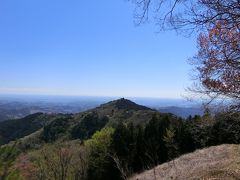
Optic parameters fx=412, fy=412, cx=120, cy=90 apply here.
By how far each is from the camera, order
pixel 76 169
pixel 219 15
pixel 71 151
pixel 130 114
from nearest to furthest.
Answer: pixel 219 15 < pixel 71 151 < pixel 76 169 < pixel 130 114

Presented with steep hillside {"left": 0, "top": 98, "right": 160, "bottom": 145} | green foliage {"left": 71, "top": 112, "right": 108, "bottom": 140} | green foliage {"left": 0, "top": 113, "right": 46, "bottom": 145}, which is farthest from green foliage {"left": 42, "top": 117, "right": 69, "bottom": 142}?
green foliage {"left": 0, "top": 113, "right": 46, "bottom": 145}

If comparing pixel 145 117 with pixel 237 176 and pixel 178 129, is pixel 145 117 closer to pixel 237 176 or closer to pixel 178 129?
pixel 178 129

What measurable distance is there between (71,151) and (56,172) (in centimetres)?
603

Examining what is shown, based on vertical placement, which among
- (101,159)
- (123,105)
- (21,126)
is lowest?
→ (21,126)

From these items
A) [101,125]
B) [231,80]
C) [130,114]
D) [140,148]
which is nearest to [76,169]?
[140,148]

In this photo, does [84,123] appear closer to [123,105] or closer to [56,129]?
[56,129]

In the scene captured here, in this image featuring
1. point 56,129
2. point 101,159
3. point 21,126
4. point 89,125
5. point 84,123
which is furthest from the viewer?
point 21,126

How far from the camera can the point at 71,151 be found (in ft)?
154

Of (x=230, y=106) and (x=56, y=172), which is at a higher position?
(x=230, y=106)

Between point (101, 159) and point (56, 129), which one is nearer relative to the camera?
point (101, 159)

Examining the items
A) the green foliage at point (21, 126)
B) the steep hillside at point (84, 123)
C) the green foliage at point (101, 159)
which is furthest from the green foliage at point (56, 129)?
the green foliage at point (101, 159)

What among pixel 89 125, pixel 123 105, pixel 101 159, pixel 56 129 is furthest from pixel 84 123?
pixel 101 159

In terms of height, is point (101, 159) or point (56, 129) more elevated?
point (101, 159)

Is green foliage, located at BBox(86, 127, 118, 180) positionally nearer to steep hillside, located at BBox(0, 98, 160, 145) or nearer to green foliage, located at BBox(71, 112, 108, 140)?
steep hillside, located at BBox(0, 98, 160, 145)
